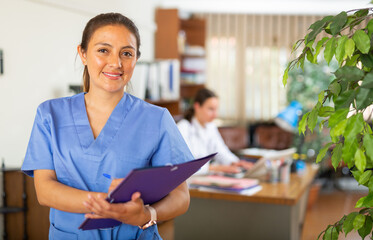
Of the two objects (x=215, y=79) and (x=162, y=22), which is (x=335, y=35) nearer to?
(x=162, y=22)

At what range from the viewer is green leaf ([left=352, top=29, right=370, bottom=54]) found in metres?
Result: 1.08

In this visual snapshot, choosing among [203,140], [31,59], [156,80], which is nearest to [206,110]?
[203,140]

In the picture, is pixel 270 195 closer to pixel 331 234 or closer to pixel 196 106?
pixel 196 106

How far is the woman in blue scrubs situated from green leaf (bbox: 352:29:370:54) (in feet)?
1.86

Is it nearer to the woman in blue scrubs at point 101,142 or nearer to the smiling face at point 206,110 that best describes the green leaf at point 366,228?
the woman in blue scrubs at point 101,142

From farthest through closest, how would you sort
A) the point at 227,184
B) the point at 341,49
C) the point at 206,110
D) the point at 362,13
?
the point at 206,110 < the point at 227,184 < the point at 362,13 < the point at 341,49

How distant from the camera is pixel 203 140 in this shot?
396 cm

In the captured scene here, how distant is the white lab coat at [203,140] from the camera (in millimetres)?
3773

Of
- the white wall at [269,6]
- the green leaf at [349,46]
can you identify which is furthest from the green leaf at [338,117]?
the white wall at [269,6]

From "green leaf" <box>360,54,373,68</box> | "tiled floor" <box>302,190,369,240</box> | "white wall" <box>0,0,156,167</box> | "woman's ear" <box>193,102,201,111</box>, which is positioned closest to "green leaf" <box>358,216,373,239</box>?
"green leaf" <box>360,54,373,68</box>

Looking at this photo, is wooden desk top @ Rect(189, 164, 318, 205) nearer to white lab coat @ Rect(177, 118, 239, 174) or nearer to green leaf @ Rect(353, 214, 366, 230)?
white lab coat @ Rect(177, 118, 239, 174)

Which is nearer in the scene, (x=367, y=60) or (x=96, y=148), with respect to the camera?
(x=367, y=60)

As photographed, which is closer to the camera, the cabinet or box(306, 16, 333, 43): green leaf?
box(306, 16, 333, 43): green leaf

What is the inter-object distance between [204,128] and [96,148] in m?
2.65
